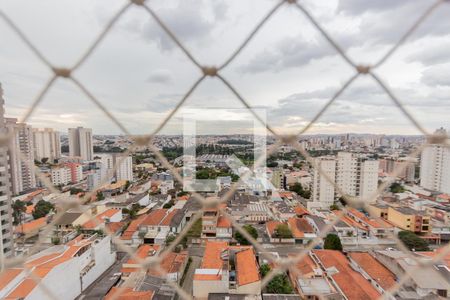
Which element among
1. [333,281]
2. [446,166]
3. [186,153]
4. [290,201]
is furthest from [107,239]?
[446,166]

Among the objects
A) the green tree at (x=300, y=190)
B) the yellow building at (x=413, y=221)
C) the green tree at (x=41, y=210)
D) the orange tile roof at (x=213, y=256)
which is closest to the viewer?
the orange tile roof at (x=213, y=256)

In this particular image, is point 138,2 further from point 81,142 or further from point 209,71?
point 81,142

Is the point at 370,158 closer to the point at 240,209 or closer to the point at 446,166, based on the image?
the point at 446,166

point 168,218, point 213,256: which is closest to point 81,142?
point 168,218

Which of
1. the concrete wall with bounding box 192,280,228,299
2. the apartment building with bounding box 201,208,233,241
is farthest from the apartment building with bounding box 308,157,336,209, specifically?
the concrete wall with bounding box 192,280,228,299

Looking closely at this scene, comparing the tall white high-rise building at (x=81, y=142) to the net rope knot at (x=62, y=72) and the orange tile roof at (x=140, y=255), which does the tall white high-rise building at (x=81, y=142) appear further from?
the net rope knot at (x=62, y=72)

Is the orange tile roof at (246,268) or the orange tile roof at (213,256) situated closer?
the orange tile roof at (246,268)

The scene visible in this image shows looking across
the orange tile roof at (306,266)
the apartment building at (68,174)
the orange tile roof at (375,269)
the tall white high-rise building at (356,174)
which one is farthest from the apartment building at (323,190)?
the apartment building at (68,174)

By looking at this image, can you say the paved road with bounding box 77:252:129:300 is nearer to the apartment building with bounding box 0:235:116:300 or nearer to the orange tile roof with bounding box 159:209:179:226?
the apartment building with bounding box 0:235:116:300
